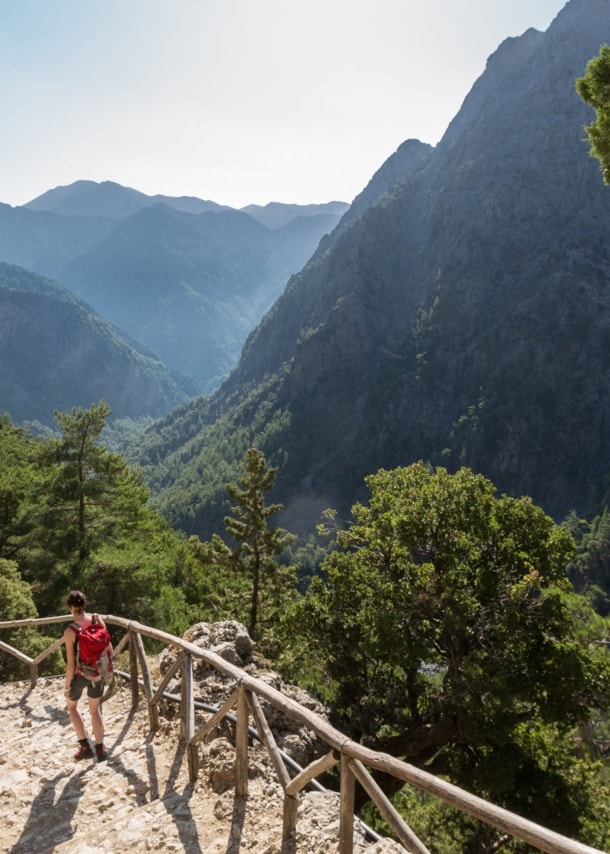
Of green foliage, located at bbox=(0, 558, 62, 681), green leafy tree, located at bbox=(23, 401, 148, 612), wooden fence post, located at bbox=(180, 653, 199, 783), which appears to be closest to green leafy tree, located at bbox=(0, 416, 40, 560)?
green leafy tree, located at bbox=(23, 401, 148, 612)

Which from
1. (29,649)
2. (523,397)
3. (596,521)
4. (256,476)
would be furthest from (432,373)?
(29,649)

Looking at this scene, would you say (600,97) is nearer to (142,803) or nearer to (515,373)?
(142,803)

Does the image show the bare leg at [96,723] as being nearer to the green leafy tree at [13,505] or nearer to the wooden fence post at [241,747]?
the wooden fence post at [241,747]

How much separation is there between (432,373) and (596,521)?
81509 millimetres

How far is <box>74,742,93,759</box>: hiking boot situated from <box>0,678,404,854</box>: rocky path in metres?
0.08

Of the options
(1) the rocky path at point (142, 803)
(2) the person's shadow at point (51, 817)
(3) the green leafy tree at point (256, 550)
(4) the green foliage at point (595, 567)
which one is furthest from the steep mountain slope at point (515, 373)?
(2) the person's shadow at point (51, 817)

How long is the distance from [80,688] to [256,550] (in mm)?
18508

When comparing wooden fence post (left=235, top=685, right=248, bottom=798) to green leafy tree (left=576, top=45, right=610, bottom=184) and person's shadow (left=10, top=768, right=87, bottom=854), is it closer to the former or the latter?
person's shadow (left=10, top=768, right=87, bottom=854)

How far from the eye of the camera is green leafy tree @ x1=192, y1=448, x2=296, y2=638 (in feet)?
84.8

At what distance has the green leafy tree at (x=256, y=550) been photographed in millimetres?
25844

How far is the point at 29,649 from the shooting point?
17.0 m

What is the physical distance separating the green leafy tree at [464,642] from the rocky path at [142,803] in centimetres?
781

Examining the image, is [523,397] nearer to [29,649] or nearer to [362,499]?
[362,499]

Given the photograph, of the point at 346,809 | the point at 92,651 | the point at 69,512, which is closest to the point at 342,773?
the point at 346,809
